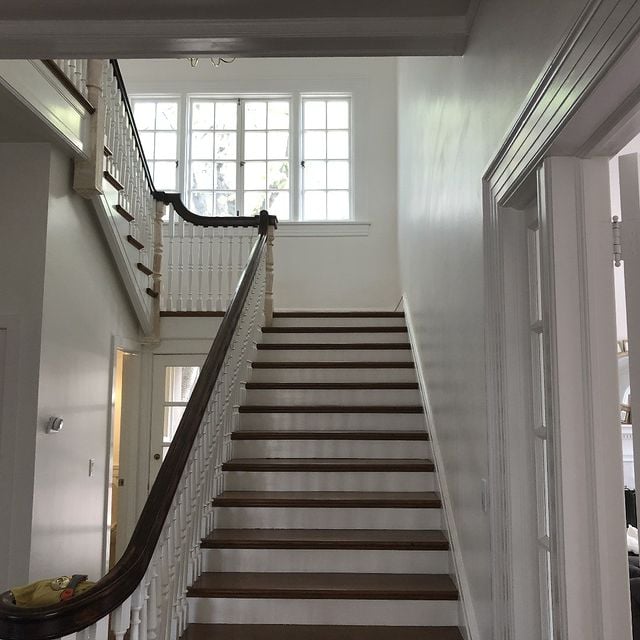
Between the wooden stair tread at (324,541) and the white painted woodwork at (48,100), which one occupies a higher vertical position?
the white painted woodwork at (48,100)

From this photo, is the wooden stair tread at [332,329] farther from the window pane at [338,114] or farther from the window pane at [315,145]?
the window pane at [338,114]

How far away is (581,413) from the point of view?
1606 mm

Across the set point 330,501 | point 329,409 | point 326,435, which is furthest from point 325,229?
point 330,501

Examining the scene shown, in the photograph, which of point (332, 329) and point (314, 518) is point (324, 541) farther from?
point (332, 329)

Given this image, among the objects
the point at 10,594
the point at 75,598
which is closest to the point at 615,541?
the point at 75,598

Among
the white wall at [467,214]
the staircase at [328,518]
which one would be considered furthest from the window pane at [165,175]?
the white wall at [467,214]

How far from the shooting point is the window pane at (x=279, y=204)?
734 centimetres

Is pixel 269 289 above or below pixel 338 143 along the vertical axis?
below

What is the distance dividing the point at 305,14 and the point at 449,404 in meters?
1.85

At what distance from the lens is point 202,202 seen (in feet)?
24.2

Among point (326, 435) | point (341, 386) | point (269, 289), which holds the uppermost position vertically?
point (269, 289)

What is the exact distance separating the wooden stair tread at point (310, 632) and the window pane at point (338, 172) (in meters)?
5.39

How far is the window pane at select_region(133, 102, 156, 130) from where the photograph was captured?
7.42 meters

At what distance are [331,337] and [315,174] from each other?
8.86 ft
